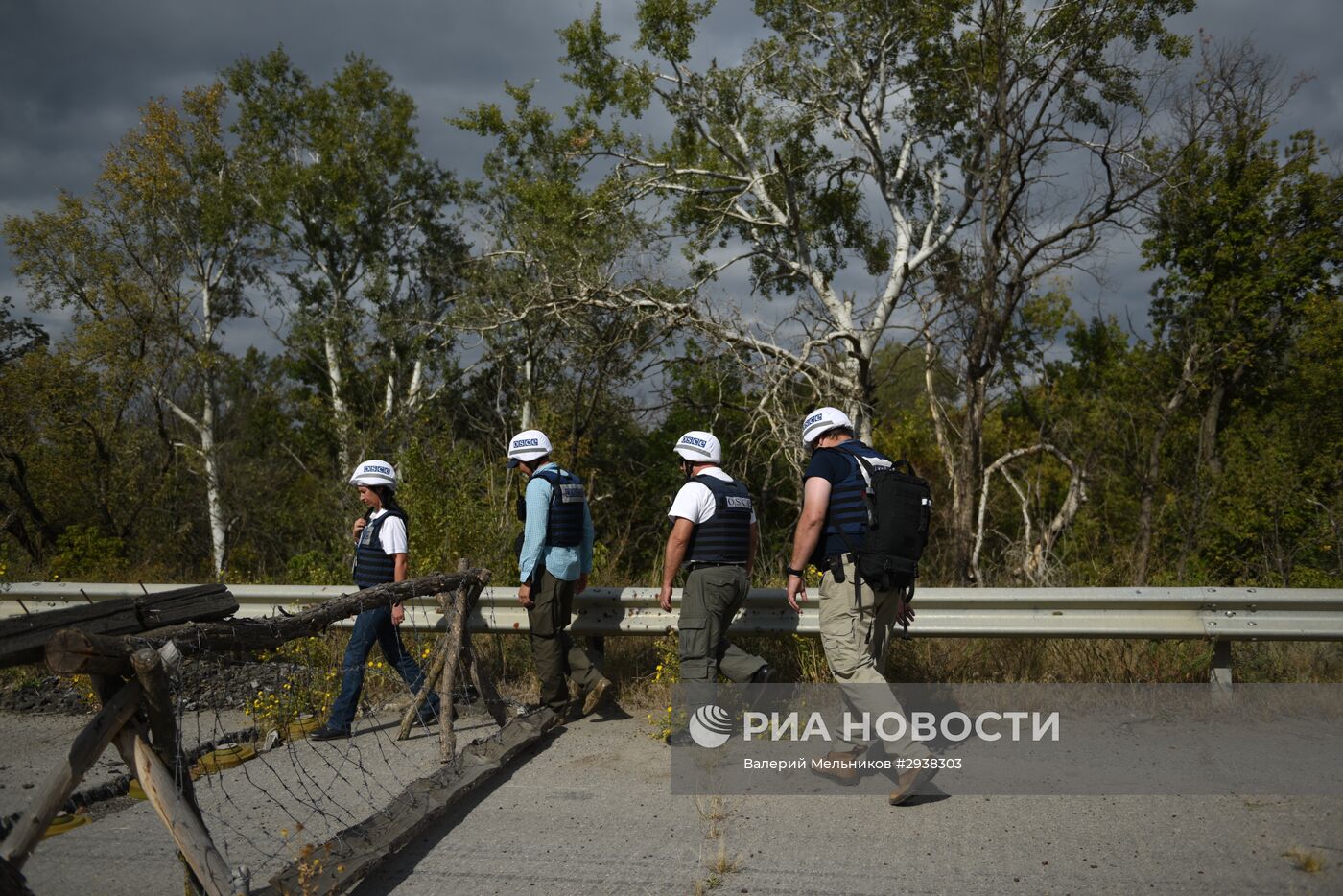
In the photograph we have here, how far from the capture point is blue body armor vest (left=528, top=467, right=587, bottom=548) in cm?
598

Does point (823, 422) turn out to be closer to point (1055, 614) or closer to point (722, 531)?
point (722, 531)

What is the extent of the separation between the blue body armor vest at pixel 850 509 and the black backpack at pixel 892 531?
23 millimetres

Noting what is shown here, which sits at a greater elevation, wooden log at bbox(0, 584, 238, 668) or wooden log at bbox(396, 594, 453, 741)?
wooden log at bbox(0, 584, 238, 668)

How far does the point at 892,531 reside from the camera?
4.86 m

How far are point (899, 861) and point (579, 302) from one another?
8659mm

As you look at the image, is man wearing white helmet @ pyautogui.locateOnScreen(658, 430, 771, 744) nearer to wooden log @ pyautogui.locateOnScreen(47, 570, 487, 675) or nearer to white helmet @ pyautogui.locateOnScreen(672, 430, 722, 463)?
white helmet @ pyautogui.locateOnScreen(672, 430, 722, 463)

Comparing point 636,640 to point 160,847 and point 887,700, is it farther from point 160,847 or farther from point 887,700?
point 160,847

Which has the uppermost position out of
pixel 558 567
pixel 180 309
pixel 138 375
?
pixel 180 309

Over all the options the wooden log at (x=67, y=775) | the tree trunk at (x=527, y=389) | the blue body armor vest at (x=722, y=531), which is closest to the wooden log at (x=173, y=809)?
the wooden log at (x=67, y=775)

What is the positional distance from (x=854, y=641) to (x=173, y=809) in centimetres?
311

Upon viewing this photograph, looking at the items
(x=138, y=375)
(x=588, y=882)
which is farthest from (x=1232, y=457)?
(x=138, y=375)

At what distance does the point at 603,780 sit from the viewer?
5055mm

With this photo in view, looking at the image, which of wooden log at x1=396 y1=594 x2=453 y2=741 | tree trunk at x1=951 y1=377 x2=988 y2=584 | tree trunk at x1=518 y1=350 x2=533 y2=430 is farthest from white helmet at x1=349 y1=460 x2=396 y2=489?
tree trunk at x1=518 y1=350 x2=533 y2=430

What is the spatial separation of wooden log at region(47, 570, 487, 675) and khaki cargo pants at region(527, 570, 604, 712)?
2.06 ft
